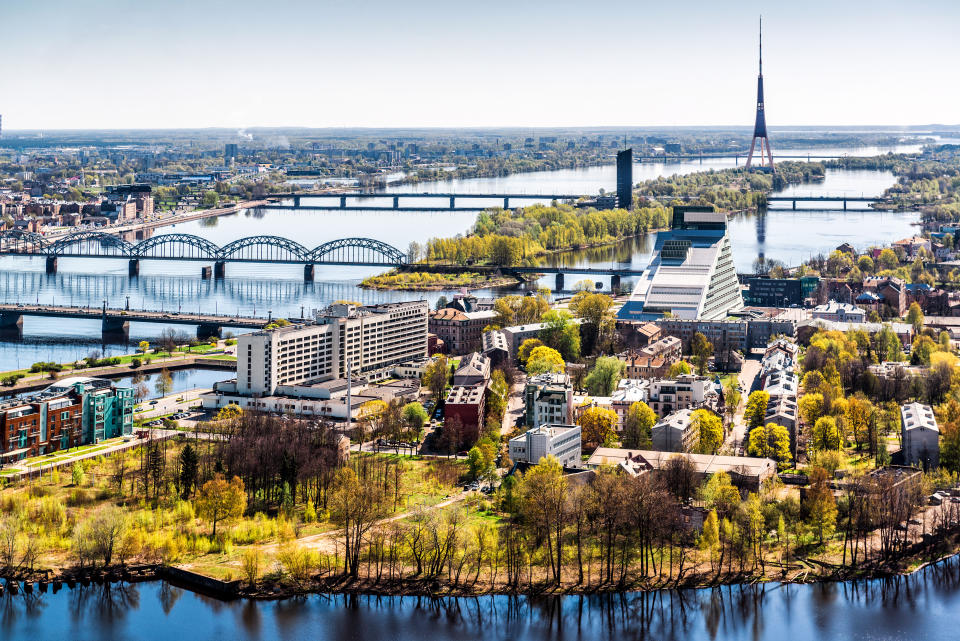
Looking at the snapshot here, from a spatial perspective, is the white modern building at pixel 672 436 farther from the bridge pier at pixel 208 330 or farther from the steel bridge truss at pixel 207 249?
the steel bridge truss at pixel 207 249

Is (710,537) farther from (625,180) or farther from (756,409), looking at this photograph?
(625,180)

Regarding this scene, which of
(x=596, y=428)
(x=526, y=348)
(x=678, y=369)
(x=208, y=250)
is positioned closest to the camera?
(x=596, y=428)

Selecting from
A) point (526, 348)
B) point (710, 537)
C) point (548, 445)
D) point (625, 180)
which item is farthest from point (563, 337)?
point (625, 180)

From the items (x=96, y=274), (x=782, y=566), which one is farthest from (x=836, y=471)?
(x=96, y=274)

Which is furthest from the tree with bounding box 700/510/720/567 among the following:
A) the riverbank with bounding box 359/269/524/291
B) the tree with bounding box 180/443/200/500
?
the riverbank with bounding box 359/269/524/291

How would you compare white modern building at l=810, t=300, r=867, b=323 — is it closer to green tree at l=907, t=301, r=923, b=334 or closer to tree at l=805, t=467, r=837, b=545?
green tree at l=907, t=301, r=923, b=334
